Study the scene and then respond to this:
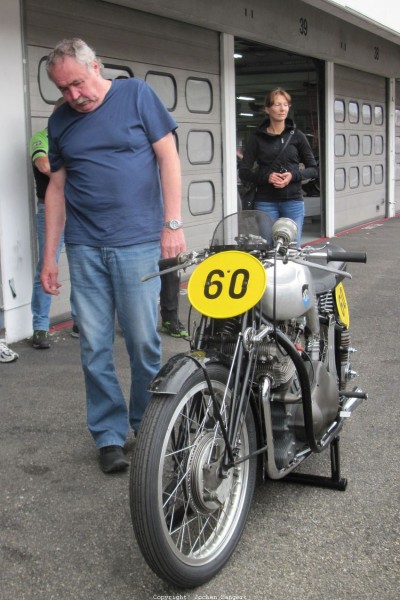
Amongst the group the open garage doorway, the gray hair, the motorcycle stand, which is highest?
the open garage doorway

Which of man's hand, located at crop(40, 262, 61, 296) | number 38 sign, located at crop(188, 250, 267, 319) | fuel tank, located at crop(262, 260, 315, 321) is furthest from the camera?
man's hand, located at crop(40, 262, 61, 296)

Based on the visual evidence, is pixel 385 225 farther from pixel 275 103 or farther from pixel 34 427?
pixel 34 427

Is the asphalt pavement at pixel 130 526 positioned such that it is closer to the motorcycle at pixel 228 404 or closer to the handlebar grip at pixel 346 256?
the motorcycle at pixel 228 404

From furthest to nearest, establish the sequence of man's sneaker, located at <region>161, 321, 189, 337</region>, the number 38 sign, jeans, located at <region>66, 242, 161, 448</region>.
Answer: man's sneaker, located at <region>161, 321, 189, 337</region> < jeans, located at <region>66, 242, 161, 448</region> < the number 38 sign

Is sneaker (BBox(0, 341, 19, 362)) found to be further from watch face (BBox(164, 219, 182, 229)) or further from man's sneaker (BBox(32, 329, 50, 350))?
watch face (BBox(164, 219, 182, 229))

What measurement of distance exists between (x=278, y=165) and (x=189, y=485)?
3.74 meters

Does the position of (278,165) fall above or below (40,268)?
above

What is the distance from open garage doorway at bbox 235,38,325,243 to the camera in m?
12.7

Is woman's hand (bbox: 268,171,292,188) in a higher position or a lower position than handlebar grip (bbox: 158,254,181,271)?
higher

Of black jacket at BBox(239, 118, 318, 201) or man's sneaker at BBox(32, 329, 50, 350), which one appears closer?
man's sneaker at BBox(32, 329, 50, 350)

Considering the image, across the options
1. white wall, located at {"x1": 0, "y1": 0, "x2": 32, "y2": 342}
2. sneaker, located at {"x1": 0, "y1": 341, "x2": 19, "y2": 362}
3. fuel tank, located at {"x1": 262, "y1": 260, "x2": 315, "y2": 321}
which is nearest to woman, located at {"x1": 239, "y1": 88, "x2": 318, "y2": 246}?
white wall, located at {"x1": 0, "y1": 0, "x2": 32, "y2": 342}

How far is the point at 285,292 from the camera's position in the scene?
9.55 feet

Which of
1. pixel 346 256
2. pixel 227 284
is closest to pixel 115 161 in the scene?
pixel 227 284

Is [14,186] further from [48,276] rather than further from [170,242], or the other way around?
[170,242]
